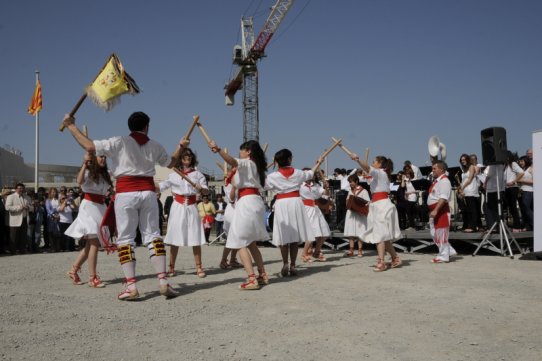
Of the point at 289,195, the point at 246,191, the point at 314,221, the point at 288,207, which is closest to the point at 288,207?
the point at 288,207

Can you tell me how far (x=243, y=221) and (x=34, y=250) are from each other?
10.1 metres

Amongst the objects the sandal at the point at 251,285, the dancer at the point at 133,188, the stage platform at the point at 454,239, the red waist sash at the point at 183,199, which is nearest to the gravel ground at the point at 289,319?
the sandal at the point at 251,285

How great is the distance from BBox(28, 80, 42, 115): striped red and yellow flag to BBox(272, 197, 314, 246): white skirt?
22902mm

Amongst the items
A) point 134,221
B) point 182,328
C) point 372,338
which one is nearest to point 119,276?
point 134,221

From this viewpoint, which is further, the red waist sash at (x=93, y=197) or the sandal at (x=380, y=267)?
the sandal at (x=380, y=267)

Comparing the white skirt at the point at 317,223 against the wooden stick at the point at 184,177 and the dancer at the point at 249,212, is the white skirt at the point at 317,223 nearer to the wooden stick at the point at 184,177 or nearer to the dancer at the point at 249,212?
the wooden stick at the point at 184,177

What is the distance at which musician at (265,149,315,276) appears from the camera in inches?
295

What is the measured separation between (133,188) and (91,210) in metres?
1.67

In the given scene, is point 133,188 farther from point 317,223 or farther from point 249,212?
point 317,223

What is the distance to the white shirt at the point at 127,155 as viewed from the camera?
5.54m

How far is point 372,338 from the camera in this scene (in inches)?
155

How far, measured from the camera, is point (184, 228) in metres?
7.61

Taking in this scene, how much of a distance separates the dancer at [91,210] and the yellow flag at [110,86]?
1.20m

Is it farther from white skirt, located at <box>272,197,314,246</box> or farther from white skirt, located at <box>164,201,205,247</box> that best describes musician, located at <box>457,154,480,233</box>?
white skirt, located at <box>164,201,205,247</box>
